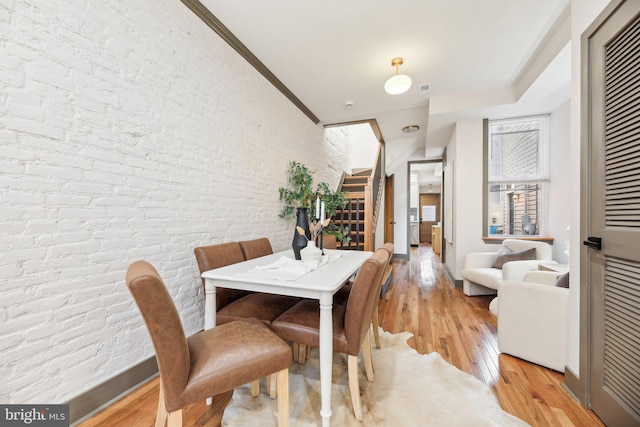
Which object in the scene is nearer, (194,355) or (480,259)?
(194,355)

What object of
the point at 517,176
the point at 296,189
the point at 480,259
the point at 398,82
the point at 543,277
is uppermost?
the point at 398,82

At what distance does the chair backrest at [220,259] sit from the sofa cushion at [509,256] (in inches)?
123

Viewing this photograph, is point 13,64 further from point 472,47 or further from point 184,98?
point 472,47

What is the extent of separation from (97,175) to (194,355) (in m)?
1.09

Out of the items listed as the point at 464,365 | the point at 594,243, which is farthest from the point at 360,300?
the point at 594,243

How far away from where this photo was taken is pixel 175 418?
0.96m

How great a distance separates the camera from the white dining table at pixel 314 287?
4.11 feet

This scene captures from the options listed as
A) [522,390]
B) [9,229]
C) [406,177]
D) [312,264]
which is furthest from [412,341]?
[406,177]

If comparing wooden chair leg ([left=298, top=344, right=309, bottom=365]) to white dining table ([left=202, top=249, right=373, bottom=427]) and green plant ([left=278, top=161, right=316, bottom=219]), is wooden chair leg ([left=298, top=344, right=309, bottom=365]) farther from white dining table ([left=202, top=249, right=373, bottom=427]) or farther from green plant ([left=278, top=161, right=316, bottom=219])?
green plant ([left=278, top=161, right=316, bottom=219])

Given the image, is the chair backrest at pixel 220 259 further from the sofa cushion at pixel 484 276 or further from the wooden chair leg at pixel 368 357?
the sofa cushion at pixel 484 276

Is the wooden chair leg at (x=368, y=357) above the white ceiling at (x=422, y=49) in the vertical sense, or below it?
below

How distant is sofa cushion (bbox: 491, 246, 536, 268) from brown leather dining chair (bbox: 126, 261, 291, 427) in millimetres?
3196

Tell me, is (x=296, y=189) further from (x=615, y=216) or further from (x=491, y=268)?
(x=615, y=216)

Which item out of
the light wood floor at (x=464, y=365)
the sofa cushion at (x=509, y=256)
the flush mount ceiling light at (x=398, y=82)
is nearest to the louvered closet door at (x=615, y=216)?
the light wood floor at (x=464, y=365)
